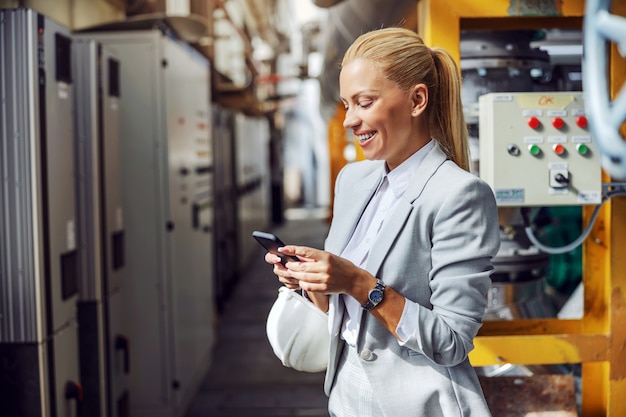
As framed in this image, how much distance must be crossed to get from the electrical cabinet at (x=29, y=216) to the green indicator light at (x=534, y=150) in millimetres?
1794

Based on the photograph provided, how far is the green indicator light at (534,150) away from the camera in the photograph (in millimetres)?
2346

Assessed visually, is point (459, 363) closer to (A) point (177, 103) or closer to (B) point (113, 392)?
(B) point (113, 392)

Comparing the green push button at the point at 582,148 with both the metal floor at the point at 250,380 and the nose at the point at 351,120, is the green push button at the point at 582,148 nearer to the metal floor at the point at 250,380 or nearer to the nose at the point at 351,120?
the nose at the point at 351,120

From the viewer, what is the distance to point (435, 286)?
1.44 metres

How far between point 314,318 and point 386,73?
65 cm

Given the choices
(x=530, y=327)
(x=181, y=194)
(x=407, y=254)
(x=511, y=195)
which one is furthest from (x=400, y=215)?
(x=181, y=194)

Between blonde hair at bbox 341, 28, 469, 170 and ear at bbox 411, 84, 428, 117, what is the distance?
0.01 meters

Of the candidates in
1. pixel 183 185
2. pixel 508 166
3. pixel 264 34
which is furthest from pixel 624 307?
pixel 264 34

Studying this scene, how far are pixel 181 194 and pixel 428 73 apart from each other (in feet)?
9.75

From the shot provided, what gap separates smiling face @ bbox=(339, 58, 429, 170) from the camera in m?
1.50

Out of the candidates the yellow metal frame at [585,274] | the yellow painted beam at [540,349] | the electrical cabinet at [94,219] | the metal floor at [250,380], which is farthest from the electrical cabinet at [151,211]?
the yellow painted beam at [540,349]

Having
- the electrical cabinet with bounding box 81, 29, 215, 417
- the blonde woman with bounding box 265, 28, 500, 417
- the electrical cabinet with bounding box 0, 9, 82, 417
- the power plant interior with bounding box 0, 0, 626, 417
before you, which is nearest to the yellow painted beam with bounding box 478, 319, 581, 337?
the power plant interior with bounding box 0, 0, 626, 417

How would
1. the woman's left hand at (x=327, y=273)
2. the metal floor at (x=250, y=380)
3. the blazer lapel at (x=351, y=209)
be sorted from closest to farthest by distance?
the woman's left hand at (x=327, y=273)
the blazer lapel at (x=351, y=209)
the metal floor at (x=250, y=380)

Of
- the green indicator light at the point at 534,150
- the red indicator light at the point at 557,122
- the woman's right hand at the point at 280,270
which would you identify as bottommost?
the woman's right hand at the point at 280,270
